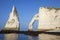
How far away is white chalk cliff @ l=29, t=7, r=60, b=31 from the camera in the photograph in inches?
627

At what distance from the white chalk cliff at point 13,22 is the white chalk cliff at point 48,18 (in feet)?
5.00

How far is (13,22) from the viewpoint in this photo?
17.2 m

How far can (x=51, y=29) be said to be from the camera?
16.1 meters

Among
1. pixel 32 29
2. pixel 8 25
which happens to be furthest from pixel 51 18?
pixel 8 25

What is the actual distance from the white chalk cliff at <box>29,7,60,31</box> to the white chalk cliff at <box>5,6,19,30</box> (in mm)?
1523

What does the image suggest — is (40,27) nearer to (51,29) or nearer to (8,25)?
(51,29)

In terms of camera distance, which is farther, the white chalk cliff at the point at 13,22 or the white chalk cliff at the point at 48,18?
the white chalk cliff at the point at 13,22

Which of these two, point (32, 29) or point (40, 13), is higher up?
point (40, 13)

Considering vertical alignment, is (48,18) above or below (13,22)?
above

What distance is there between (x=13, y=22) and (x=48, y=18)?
267 centimetres

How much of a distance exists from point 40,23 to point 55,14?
125 centimetres

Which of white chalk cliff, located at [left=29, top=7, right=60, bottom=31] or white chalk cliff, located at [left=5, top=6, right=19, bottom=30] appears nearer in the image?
white chalk cliff, located at [left=29, top=7, right=60, bottom=31]

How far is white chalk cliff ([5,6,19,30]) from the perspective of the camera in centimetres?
1698

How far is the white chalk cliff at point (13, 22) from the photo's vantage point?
55.7 feet
